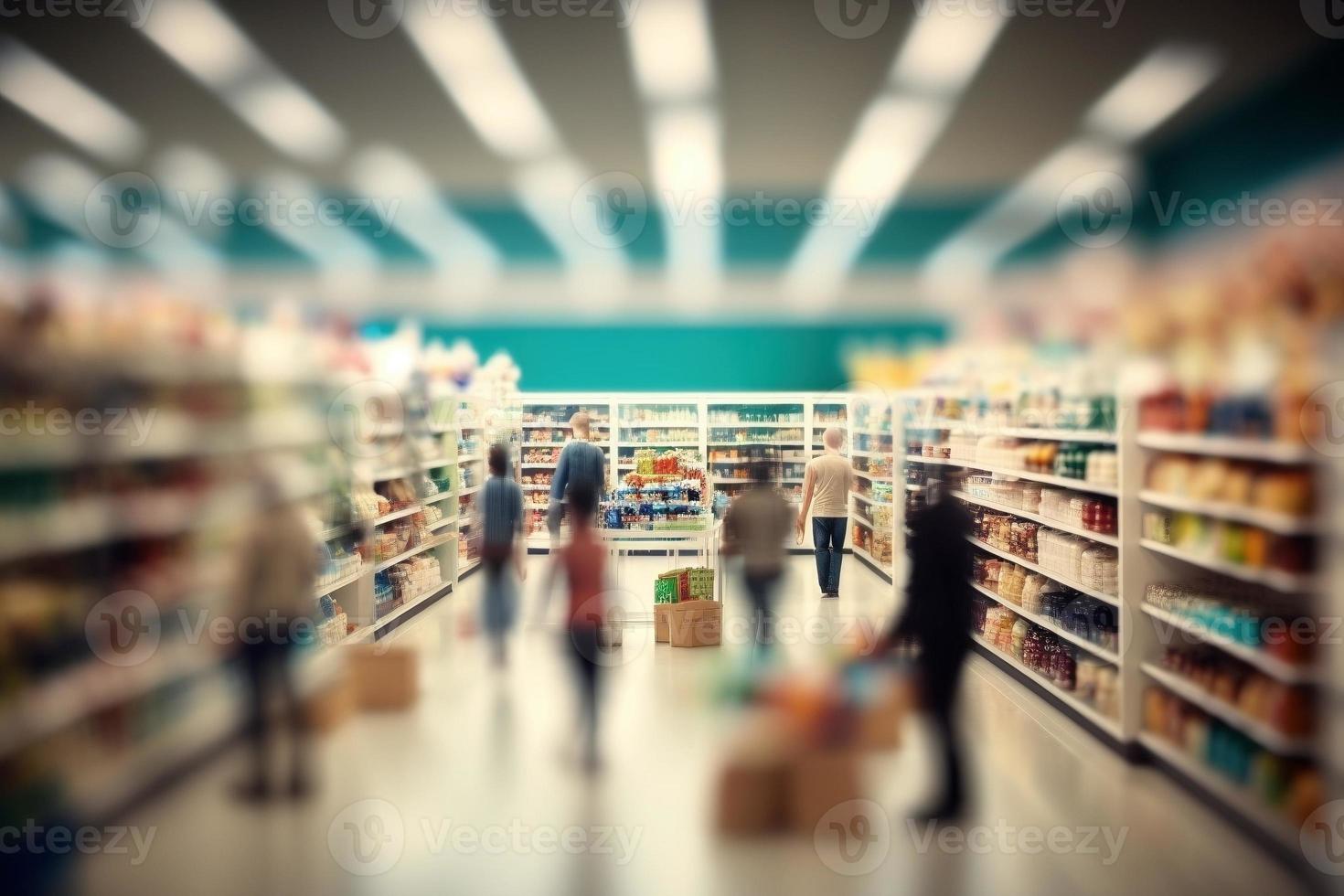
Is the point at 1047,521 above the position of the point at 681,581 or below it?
above

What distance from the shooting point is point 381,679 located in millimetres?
3131

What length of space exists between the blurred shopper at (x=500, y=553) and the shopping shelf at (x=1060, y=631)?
2173mm

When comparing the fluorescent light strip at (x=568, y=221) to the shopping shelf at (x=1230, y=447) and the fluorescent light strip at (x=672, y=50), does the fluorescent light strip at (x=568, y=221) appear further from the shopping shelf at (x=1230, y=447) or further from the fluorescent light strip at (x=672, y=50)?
the shopping shelf at (x=1230, y=447)

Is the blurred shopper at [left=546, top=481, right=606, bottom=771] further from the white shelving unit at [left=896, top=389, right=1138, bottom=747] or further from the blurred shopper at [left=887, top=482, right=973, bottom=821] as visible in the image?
the white shelving unit at [left=896, top=389, right=1138, bottom=747]

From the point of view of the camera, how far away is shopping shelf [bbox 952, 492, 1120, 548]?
421 cm

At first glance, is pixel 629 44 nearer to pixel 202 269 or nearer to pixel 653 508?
pixel 202 269

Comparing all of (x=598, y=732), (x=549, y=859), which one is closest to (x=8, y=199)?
(x=598, y=732)

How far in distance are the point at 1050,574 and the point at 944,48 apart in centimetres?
310

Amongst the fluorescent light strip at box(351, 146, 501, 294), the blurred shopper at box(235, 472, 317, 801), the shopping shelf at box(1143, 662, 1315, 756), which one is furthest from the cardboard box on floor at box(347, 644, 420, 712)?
the shopping shelf at box(1143, 662, 1315, 756)

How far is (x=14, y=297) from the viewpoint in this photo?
113 inches

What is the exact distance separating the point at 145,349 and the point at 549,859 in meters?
2.47

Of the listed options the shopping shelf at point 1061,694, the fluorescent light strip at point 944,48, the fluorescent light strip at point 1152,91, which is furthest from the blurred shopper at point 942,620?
the fluorescent light strip at point 1152,91

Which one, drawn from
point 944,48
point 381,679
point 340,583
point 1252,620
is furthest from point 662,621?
point 944,48

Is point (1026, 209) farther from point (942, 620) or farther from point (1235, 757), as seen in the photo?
point (1235, 757)
